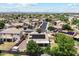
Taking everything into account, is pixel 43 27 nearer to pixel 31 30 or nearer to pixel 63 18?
pixel 31 30

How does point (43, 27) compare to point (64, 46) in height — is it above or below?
above

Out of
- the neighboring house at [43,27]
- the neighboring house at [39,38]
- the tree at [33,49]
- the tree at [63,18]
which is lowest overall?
the tree at [33,49]

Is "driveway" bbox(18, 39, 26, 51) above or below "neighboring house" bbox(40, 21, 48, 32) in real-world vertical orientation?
below

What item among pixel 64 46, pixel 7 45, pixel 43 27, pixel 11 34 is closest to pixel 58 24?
pixel 43 27

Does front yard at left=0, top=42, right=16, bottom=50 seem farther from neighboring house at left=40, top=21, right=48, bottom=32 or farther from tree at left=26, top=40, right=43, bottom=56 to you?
neighboring house at left=40, top=21, right=48, bottom=32

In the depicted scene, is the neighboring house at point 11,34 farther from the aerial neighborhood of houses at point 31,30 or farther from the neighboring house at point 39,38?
the neighboring house at point 39,38

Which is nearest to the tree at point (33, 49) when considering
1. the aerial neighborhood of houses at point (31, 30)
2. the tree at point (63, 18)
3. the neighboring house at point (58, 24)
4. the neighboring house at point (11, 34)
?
the aerial neighborhood of houses at point (31, 30)

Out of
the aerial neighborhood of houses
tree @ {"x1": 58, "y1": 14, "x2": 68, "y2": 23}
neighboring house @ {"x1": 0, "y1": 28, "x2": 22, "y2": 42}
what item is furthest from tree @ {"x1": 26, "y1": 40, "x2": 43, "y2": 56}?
tree @ {"x1": 58, "y1": 14, "x2": 68, "y2": 23}
